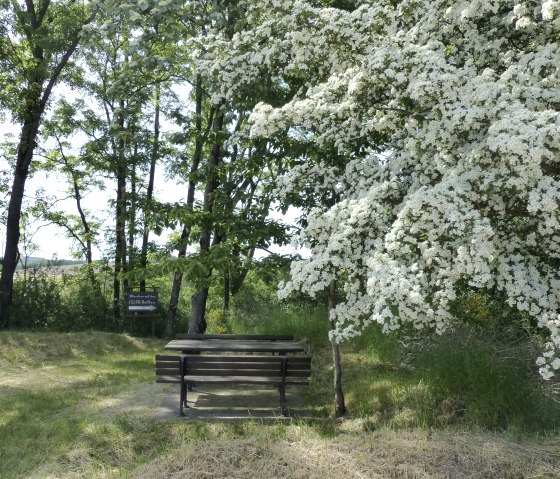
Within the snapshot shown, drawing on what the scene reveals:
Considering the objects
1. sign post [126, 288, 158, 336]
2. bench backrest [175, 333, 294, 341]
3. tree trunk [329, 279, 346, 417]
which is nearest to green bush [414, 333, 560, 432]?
tree trunk [329, 279, 346, 417]

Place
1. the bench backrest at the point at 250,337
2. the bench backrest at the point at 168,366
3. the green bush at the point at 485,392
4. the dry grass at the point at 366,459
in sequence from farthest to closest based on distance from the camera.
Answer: the bench backrest at the point at 250,337 < the bench backrest at the point at 168,366 < the green bush at the point at 485,392 < the dry grass at the point at 366,459

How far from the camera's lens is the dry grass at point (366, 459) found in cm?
463

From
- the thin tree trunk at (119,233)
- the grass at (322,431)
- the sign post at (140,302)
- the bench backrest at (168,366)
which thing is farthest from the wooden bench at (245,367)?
the thin tree trunk at (119,233)

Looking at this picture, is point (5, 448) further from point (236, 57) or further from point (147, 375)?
point (236, 57)

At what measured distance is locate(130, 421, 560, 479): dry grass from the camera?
15.2 ft

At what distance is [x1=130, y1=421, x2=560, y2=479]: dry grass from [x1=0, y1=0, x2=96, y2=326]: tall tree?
12704mm

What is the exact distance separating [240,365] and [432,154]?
10.6 feet

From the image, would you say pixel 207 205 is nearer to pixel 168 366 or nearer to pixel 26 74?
pixel 168 366

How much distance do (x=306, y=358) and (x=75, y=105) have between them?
14.7 m

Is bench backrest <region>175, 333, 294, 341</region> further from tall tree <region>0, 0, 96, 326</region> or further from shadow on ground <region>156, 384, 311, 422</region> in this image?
tall tree <region>0, 0, 96, 326</region>

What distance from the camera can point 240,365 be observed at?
275 inches

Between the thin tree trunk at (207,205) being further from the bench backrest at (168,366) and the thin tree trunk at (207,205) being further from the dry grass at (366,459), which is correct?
the dry grass at (366,459)

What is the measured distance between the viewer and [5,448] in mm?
6223

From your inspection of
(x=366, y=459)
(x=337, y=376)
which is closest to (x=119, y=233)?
(x=337, y=376)
